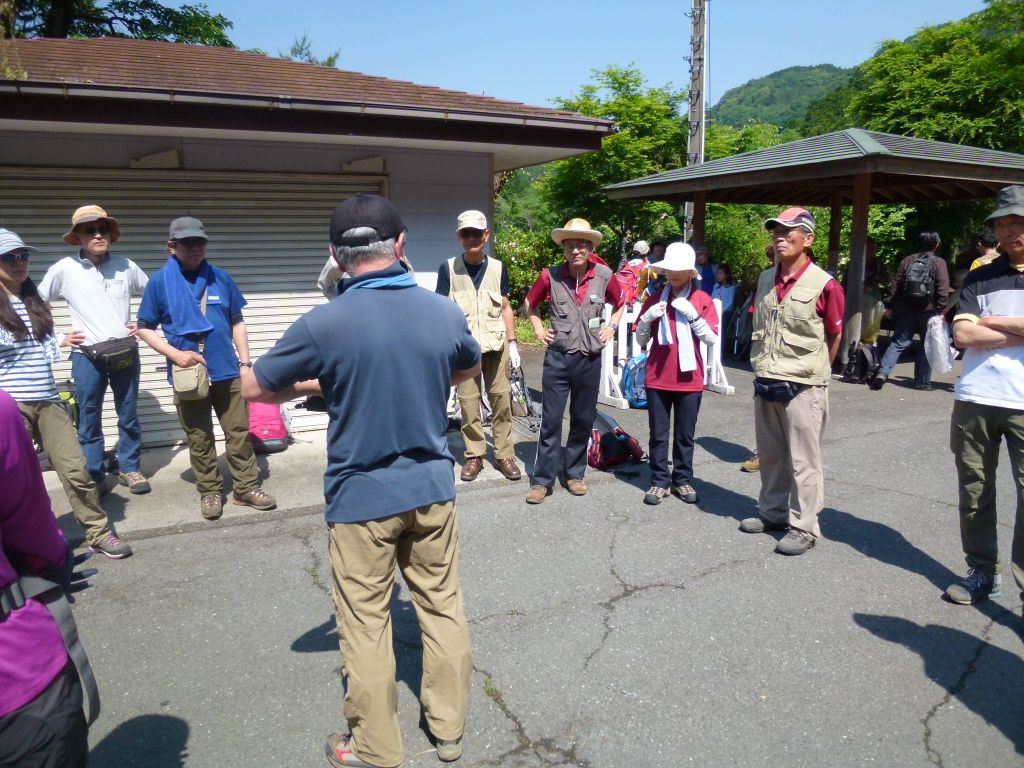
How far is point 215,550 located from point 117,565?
55 centimetres

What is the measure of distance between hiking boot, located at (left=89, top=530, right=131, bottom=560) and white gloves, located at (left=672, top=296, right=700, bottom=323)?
3894 millimetres

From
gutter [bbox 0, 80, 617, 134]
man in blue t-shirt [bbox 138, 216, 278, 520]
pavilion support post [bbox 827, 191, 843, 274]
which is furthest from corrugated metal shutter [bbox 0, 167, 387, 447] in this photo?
pavilion support post [bbox 827, 191, 843, 274]

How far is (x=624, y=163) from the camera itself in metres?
19.5

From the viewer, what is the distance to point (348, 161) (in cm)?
709

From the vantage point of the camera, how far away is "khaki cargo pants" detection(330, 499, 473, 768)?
254cm

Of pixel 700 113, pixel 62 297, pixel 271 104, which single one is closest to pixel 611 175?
pixel 700 113

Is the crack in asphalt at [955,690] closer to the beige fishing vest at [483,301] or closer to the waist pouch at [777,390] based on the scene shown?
the waist pouch at [777,390]

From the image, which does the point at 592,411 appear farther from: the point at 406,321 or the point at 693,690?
the point at 406,321

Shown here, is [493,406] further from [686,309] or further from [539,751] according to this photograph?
[539,751]

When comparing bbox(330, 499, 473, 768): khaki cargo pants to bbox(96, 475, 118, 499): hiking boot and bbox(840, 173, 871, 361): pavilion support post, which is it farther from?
bbox(840, 173, 871, 361): pavilion support post

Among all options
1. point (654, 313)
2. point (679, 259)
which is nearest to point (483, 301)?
point (654, 313)

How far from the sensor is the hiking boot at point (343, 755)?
2.64 m

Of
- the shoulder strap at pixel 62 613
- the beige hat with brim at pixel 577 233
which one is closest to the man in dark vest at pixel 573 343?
the beige hat with brim at pixel 577 233

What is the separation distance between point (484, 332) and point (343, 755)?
11.7ft
